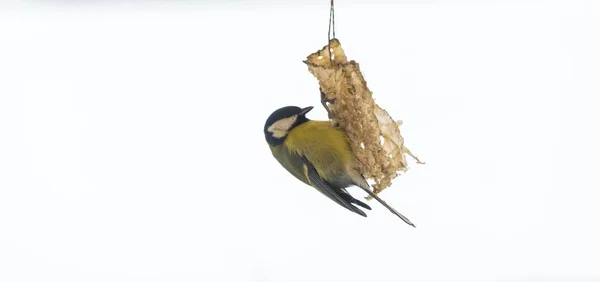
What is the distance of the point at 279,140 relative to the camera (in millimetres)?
1773

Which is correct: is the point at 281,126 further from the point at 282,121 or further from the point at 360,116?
the point at 360,116

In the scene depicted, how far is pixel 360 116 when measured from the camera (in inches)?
64.1

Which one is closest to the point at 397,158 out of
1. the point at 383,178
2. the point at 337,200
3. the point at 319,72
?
the point at 383,178

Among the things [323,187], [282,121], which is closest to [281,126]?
[282,121]

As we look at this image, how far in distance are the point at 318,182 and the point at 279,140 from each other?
0.50 feet

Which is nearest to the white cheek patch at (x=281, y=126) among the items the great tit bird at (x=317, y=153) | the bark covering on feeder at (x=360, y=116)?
the great tit bird at (x=317, y=153)

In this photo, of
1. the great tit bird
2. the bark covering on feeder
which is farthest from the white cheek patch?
the bark covering on feeder

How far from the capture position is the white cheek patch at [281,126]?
1.72 metres

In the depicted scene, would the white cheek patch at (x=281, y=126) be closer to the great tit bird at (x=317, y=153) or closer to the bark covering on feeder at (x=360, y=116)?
the great tit bird at (x=317, y=153)

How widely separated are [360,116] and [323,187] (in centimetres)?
21

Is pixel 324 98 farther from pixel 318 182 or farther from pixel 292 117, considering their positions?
pixel 318 182

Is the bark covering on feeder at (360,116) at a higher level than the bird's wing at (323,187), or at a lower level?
higher

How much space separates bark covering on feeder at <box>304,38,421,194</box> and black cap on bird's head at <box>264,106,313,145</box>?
77 millimetres

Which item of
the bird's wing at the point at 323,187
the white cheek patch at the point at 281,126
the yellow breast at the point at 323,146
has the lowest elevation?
the bird's wing at the point at 323,187
